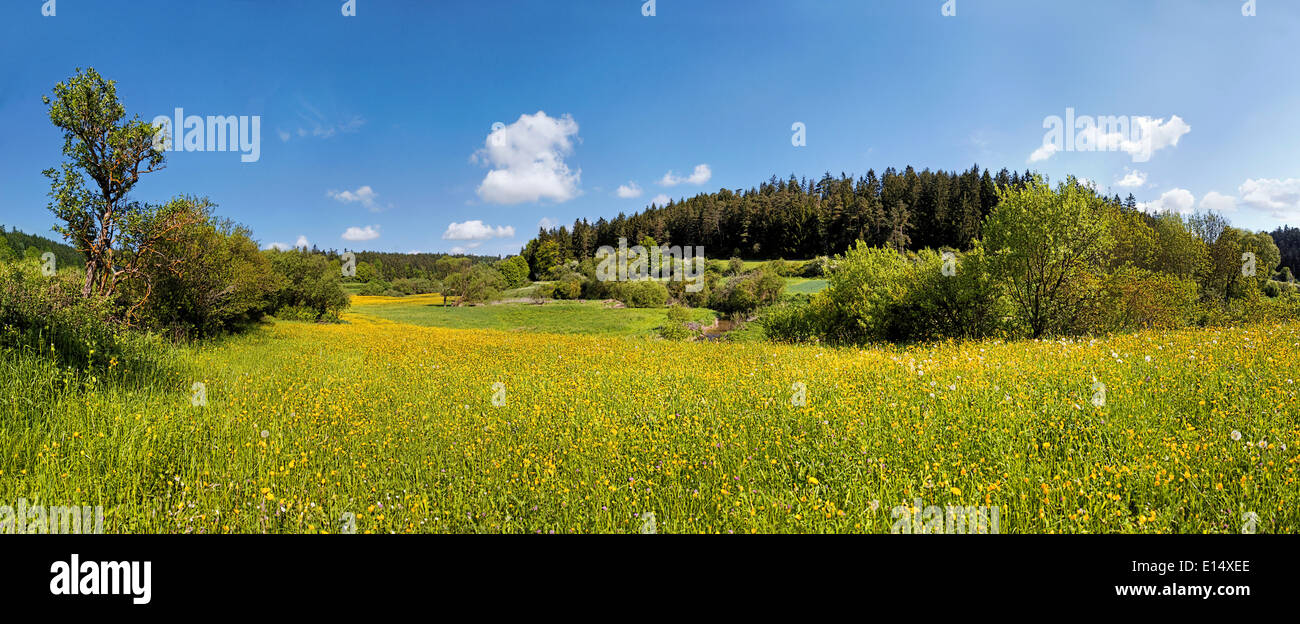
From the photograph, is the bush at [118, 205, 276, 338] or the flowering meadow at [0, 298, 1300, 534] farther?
the bush at [118, 205, 276, 338]

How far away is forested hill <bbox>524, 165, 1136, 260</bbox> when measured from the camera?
3248 inches

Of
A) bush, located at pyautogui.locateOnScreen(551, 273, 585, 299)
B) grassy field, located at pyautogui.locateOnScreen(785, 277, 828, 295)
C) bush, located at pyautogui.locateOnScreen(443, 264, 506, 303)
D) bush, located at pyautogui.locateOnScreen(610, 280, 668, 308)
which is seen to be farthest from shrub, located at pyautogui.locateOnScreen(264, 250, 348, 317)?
grassy field, located at pyautogui.locateOnScreen(785, 277, 828, 295)

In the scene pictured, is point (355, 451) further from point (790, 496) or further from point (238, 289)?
point (238, 289)

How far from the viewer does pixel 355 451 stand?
528 centimetres

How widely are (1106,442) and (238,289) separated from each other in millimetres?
26376

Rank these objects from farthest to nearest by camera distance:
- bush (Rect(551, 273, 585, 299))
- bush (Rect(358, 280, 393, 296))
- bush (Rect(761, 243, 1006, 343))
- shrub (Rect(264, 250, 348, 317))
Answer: bush (Rect(358, 280, 393, 296)) → bush (Rect(551, 273, 585, 299)) → shrub (Rect(264, 250, 348, 317)) → bush (Rect(761, 243, 1006, 343))

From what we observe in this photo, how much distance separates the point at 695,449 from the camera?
496 centimetres

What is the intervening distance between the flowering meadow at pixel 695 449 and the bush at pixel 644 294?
58158mm

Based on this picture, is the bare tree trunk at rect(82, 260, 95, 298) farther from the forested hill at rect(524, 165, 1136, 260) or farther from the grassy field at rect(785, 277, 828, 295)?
the forested hill at rect(524, 165, 1136, 260)

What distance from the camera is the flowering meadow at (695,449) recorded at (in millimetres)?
3557

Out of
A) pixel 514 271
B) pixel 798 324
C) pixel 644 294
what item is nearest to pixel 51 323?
pixel 798 324

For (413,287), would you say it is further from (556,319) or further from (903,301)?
(903,301)

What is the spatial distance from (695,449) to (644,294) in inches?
2480

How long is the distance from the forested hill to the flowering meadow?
7197 centimetres
